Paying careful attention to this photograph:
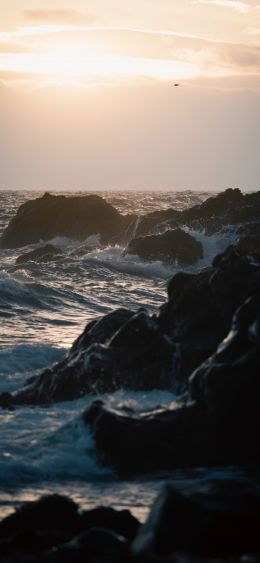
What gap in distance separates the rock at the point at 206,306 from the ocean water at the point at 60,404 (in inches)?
33.0

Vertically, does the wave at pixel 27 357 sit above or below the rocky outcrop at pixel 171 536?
below

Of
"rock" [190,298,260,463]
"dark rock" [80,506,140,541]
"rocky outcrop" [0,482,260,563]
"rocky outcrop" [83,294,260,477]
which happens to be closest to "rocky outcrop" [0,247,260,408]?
"rocky outcrop" [83,294,260,477]

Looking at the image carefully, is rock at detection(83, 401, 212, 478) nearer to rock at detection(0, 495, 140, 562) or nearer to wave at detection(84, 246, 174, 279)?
rock at detection(0, 495, 140, 562)

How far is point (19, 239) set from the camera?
186 ft

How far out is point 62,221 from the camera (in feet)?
193

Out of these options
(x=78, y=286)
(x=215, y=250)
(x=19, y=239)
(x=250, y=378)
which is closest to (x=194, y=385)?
(x=250, y=378)

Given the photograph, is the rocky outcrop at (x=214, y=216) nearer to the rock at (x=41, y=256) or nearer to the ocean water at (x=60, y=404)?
the ocean water at (x=60, y=404)

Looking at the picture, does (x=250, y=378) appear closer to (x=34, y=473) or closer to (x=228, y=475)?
(x=228, y=475)

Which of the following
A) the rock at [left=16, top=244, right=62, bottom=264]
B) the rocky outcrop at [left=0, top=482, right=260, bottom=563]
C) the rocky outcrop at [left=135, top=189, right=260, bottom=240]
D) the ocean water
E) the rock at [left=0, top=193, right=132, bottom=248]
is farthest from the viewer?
the rock at [left=0, top=193, right=132, bottom=248]

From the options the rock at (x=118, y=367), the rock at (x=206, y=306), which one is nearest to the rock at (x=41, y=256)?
the rock at (x=206, y=306)

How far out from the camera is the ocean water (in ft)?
32.2

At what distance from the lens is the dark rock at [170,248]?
41.7m

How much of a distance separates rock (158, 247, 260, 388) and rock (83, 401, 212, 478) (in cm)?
225

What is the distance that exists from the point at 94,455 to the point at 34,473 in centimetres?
80
